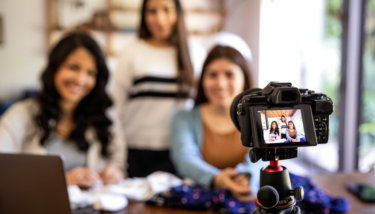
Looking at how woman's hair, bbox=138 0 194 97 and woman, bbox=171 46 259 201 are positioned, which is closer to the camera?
woman, bbox=171 46 259 201

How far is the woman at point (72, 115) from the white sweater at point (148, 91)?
20cm

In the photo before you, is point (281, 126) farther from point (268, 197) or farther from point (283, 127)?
point (268, 197)

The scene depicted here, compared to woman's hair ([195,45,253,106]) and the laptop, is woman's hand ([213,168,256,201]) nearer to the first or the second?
woman's hair ([195,45,253,106])

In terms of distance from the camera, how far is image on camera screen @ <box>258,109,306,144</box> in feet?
1.95

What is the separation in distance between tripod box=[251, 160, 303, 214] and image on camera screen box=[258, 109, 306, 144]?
5 cm

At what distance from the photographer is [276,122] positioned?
60 cm

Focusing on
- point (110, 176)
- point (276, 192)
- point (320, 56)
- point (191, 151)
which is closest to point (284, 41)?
point (191, 151)

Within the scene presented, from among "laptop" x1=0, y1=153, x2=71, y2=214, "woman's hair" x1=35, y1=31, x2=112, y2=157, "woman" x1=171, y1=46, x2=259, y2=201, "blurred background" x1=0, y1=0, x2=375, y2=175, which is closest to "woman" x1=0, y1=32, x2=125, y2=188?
"woman's hair" x1=35, y1=31, x2=112, y2=157

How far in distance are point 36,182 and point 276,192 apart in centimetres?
55

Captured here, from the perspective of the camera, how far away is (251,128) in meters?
0.60

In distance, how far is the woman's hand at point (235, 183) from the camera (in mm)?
1141

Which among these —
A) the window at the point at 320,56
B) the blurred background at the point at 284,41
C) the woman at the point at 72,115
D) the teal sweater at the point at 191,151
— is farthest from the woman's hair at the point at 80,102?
the window at the point at 320,56

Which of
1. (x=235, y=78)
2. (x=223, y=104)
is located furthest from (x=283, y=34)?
(x=223, y=104)

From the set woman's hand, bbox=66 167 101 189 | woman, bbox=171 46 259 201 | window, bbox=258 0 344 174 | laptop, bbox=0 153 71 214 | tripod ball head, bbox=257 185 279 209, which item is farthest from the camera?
window, bbox=258 0 344 174
